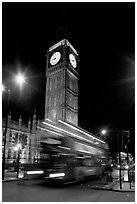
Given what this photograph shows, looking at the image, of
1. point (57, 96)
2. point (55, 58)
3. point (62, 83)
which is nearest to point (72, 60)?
point (55, 58)

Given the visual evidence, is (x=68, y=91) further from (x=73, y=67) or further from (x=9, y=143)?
(x=9, y=143)

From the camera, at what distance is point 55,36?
314 feet

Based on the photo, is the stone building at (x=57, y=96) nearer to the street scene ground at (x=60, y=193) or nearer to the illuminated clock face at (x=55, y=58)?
the illuminated clock face at (x=55, y=58)

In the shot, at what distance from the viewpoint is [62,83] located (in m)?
81.4

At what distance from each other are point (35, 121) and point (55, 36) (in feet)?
123

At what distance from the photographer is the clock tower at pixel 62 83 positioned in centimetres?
7881

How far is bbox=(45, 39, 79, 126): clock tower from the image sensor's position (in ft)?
259

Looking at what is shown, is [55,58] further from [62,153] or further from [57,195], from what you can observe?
[57,195]

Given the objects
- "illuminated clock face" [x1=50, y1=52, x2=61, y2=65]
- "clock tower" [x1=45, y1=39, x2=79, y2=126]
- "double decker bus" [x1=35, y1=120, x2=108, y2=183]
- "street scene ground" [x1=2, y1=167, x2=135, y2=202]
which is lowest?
"street scene ground" [x1=2, y1=167, x2=135, y2=202]

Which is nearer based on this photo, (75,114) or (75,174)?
(75,174)

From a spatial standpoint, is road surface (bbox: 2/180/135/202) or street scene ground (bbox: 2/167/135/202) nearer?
road surface (bbox: 2/180/135/202)

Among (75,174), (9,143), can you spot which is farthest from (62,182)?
(9,143)

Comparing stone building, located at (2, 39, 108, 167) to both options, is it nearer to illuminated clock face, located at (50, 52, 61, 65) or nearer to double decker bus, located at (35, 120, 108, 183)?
illuminated clock face, located at (50, 52, 61, 65)

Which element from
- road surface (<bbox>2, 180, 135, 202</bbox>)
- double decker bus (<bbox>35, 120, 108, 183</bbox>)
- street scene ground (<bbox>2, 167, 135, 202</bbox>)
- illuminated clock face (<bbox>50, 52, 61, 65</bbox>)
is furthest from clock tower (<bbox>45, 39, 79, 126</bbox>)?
road surface (<bbox>2, 180, 135, 202</bbox>)
